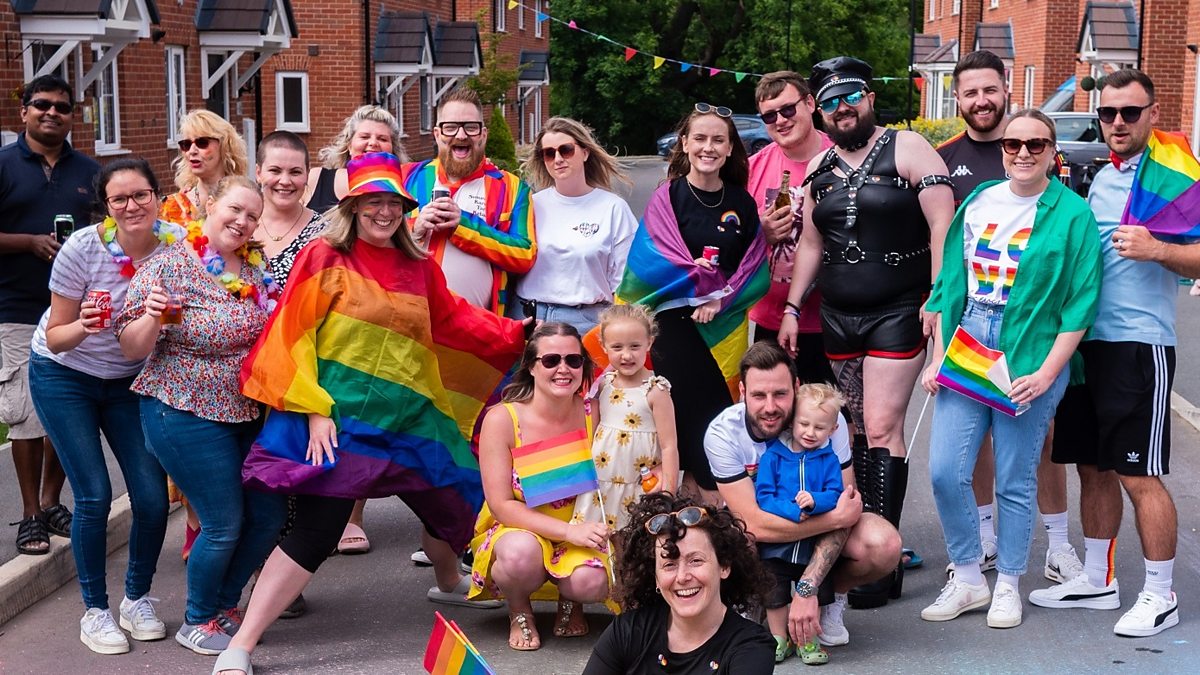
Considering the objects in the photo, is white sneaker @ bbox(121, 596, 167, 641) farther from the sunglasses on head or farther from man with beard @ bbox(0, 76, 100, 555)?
the sunglasses on head

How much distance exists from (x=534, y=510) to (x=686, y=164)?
5.74ft

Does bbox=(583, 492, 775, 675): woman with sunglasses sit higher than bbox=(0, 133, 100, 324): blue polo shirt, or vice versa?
bbox=(0, 133, 100, 324): blue polo shirt

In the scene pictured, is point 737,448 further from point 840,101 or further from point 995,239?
point 840,101

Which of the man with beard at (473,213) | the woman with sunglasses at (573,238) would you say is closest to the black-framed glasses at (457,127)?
the man with beard at (473,213)

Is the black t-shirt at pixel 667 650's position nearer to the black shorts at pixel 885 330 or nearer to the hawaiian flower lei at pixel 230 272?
the hawaiian flower lei at pixel 230 272

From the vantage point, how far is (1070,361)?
5.84m

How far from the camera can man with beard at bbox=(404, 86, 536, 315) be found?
629 centimetres

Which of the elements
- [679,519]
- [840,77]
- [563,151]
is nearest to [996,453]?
[840,77]

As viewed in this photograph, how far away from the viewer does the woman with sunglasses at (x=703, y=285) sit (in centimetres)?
614

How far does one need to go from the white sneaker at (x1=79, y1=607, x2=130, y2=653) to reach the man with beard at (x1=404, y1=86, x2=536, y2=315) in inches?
77.0

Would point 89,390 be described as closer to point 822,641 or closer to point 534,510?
point 534,510

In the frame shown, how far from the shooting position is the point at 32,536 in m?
6.51

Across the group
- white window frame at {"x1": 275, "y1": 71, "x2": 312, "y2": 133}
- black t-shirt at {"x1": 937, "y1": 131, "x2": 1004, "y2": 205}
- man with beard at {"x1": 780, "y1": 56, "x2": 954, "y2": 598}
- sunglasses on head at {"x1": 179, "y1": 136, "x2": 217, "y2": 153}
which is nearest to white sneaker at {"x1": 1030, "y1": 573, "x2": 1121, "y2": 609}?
man with beard at {"x1": 780, "y1": 56, "x2": 954, "y2": 598}

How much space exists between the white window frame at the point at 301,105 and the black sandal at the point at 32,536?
70.2 ft
